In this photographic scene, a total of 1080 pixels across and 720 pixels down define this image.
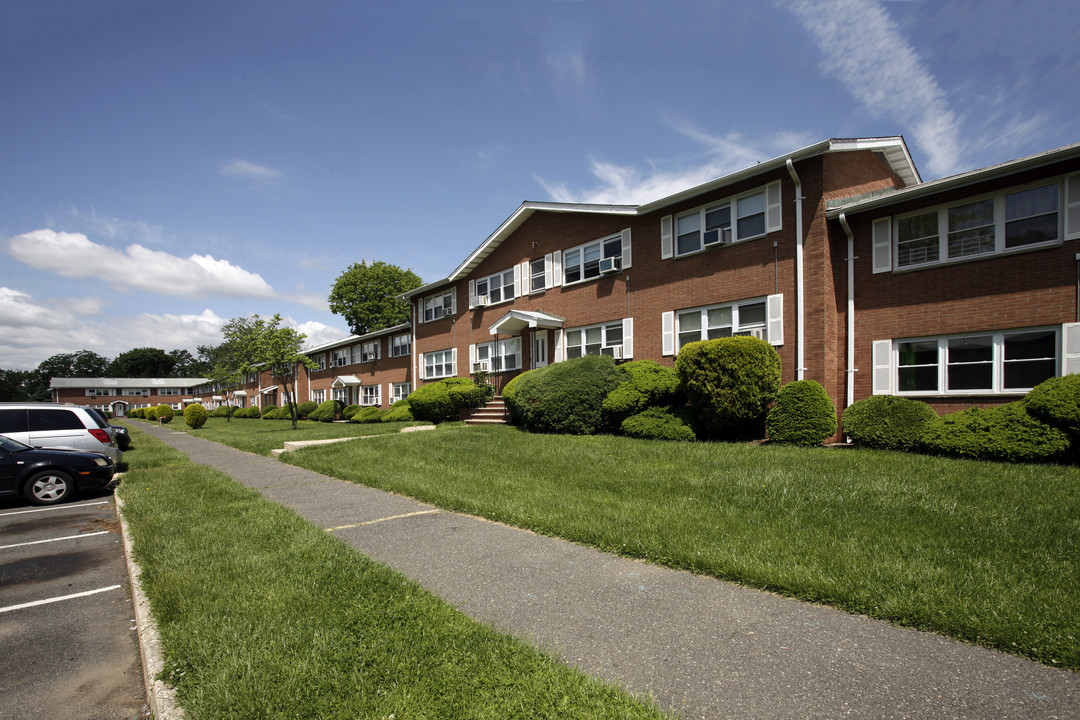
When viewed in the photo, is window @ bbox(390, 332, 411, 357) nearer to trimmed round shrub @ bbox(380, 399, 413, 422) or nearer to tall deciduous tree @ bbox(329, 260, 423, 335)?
trimmed round shrub @ bbox(380, 399, 413, 422)

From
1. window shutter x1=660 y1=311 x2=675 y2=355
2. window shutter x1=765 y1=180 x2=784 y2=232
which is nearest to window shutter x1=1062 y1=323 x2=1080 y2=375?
window shutter x1=765 y1=180 x2=784 y2=232

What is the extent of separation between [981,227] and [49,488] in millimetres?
18412

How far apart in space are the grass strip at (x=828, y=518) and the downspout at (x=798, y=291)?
9.87 feet

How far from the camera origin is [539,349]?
806 inches

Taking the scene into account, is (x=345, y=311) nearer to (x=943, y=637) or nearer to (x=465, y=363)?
(x=465, y=363)

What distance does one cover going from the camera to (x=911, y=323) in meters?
11.8

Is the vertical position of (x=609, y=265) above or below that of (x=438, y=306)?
above

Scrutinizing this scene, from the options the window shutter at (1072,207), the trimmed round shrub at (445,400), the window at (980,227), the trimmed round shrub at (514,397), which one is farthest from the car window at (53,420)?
the window shutter at (1072,207)

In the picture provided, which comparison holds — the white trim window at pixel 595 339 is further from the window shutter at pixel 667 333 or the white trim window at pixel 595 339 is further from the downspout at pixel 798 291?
the downspout at pixel 798 291

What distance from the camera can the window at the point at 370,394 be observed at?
112ft

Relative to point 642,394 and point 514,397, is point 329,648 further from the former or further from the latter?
point 514,397

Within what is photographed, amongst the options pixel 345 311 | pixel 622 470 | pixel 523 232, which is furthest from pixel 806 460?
pixel 345 311

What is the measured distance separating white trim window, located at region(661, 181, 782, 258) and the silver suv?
580 inches

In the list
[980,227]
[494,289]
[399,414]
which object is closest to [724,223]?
[980,227]
